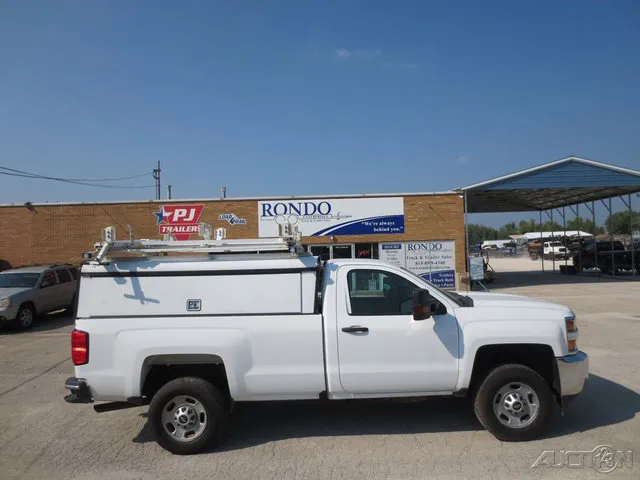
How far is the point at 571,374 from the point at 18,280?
15.2m

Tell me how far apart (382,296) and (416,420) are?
1.52 m

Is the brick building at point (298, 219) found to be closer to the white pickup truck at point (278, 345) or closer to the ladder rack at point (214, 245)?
the ladder rack at point (214, 245)

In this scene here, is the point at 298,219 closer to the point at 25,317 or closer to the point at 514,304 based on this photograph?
the point at 25,317

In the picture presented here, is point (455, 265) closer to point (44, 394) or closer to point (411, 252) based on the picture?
point (411, 252)

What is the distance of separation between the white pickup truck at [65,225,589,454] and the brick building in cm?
1636

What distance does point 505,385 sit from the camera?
489 cm

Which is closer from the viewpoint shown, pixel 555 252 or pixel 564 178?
pixel 564 178

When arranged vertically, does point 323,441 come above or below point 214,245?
below

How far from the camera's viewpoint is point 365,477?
4.20 m

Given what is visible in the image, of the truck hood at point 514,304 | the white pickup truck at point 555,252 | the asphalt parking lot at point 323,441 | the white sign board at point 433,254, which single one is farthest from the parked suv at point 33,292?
the white pickup truck at point 555,252

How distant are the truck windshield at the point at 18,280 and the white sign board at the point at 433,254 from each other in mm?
13099

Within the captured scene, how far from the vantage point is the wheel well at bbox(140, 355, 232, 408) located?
4934 mm

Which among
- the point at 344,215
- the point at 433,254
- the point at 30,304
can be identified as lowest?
the point at 30,304

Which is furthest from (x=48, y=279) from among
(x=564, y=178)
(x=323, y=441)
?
(x=564, y=178)
